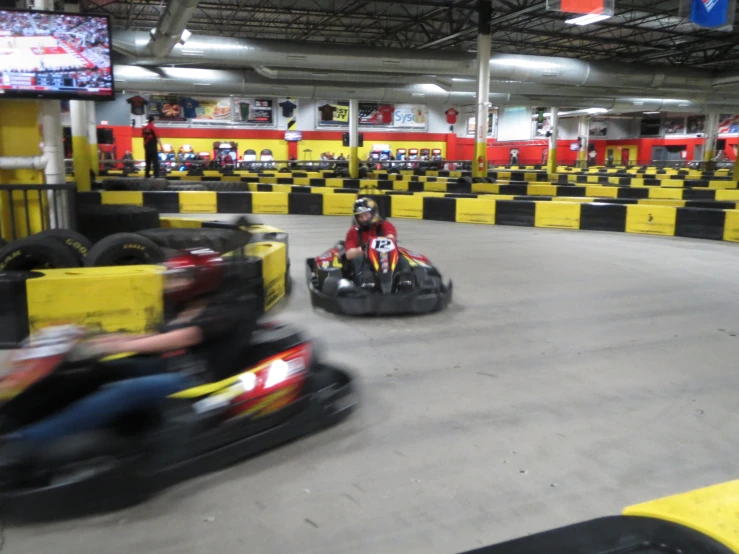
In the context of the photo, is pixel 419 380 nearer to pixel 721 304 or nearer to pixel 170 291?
pixel 170 291

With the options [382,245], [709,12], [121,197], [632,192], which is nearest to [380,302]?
[382,245]

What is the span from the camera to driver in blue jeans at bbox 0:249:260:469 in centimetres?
181

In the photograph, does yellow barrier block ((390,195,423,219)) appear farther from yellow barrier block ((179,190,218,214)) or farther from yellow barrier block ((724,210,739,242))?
yellow barrier block ((724,210,739,242))

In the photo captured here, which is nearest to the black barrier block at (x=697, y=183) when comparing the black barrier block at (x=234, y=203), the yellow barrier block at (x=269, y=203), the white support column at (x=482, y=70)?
the white support column at (x=482, y=70)

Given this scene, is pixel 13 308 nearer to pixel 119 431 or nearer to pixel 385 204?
pixel 119 431

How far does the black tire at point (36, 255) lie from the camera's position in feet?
11.7

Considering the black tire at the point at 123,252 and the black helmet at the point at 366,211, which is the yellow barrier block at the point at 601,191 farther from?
the black tire at the point at 123,252

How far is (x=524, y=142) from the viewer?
101 feet

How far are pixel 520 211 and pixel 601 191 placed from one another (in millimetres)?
3740

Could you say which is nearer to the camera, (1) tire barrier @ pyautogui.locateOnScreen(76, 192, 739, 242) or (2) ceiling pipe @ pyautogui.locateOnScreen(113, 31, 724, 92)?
(1) tire barrier @ pyautogui.locateOnScreen(76, 192, 739, 242)

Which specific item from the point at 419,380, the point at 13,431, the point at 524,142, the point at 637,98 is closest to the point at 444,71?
the point at 637,98

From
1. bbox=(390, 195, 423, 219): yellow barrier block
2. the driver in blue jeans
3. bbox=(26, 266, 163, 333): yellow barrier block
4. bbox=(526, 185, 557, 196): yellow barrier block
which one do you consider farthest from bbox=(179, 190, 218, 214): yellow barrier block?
the driver in blue jeans

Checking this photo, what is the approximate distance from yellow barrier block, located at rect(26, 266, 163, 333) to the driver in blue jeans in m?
1.08

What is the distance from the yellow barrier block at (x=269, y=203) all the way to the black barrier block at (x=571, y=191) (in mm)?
5132
